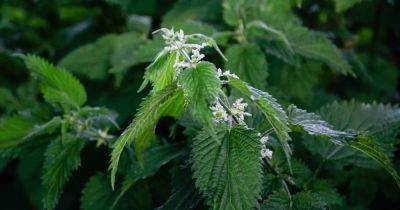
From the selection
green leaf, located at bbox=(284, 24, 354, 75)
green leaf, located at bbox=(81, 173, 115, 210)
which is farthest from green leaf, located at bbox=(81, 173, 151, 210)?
green leaf, located at bbox=(284, 24, 354, 75)

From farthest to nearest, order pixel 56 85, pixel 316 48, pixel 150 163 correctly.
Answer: pixel 316 48, pixel 56 85, pixel 150 163

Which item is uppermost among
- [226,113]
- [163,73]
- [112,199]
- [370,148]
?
[163,73]

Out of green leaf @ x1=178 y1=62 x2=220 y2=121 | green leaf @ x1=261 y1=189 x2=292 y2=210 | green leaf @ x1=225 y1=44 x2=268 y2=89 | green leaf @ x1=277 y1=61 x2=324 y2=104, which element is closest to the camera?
green leaf @ x1=178 y1=62 x2=220 y2=121

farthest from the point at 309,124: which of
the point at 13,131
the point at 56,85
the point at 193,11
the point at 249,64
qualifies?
the point at 193,11

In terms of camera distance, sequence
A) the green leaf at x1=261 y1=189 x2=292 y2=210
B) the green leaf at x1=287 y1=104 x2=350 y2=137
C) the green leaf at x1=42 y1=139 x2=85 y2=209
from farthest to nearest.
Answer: the green leaf at x1=42 y1=139 x2=85 y2=209
the green leaf at x1=261 y1=189 x2=292 y2=210
the green leaf at x1=287 y1=104 x2=350 y2=137

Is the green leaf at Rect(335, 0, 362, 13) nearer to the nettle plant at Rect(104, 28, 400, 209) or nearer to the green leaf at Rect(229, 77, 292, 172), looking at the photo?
the nettle plant at Rect(104, 28, 400, 209)

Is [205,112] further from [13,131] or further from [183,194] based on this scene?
[13,131]

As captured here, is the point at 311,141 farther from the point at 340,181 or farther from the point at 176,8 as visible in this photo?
the point at 176,8

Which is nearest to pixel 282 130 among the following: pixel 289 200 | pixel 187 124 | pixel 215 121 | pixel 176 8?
pixel 215 121
